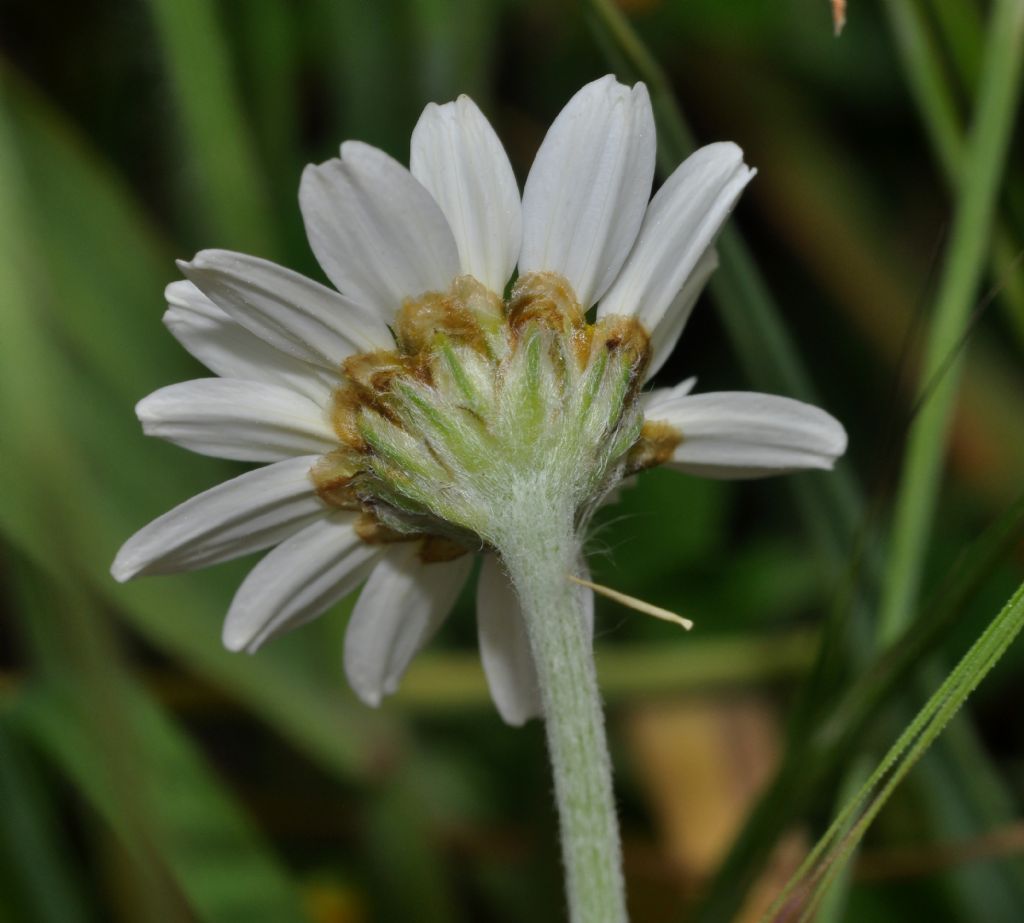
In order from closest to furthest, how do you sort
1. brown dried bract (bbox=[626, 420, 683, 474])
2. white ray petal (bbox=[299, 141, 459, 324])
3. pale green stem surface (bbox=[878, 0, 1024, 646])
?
white ray petal (bbox=[299, 141, 459, 324])
brown dried bract (bbox=[626, 420, 683, 474])
pale green stem surface (bbox=[878, 0, 1024, 646])

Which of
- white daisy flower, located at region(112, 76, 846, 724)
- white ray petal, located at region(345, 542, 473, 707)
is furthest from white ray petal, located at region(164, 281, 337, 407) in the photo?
white ray petal, located at region(345, 542, 473, 707)

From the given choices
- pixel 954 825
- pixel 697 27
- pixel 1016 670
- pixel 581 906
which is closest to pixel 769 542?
pixel 1016 670

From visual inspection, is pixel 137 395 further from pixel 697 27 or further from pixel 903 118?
pixel 903 118

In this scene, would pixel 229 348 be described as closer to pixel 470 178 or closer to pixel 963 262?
pixel 470 178

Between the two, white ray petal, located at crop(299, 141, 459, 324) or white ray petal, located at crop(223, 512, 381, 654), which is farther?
white ray petal, located at crop(223, 512, 381, 654)

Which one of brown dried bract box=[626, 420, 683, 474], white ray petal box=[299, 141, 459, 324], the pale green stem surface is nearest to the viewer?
white ray petal box=[299, 141, 459, 324]

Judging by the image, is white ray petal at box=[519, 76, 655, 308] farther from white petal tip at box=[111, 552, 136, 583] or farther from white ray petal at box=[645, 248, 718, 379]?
white petal tip at box=[111, 552, 136, 583]

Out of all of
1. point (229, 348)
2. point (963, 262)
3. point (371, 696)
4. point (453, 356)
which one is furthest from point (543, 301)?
point (963, 262)
